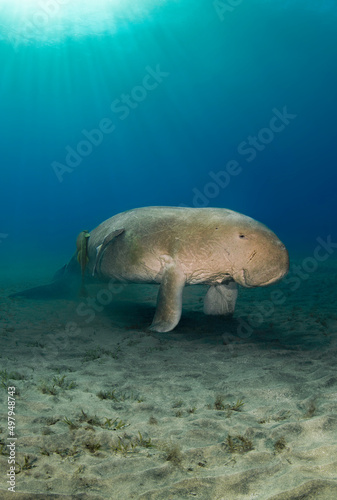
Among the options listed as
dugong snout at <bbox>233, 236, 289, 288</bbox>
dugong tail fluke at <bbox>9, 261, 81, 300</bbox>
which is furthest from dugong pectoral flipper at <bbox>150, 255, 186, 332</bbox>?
dugong tail fluke at <bbox>9, 261, 81, 300</bbox>

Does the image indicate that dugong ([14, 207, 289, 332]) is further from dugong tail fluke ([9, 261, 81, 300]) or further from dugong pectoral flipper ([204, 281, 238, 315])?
dugong tail fluke ([9, 261, 81, 300])

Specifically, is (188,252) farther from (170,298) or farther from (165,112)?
(165,112)

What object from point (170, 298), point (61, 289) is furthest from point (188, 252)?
point (61, 289)

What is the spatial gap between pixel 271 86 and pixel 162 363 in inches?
3444

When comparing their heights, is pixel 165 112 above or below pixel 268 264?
above

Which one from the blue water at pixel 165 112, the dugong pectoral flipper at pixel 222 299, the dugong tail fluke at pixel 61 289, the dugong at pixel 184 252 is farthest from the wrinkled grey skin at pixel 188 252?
the blue water at pixel 165 112

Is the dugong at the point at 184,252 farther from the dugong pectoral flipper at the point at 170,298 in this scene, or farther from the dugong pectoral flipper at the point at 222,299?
the dugong pectoral flipper at the point at 222,299

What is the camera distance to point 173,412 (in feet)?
7.70

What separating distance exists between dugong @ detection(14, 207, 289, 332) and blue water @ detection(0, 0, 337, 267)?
14.3m

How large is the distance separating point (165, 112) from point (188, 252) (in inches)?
3639

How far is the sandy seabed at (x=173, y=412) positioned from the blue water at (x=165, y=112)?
15.7 metres

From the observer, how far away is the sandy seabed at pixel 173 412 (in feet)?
5.15

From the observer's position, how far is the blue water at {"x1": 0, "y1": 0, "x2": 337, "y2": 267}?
4566cm

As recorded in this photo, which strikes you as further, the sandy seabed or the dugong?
the dugong
